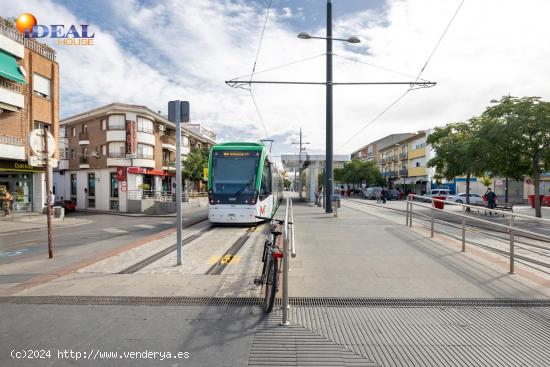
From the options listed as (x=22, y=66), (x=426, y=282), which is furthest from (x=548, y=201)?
(x=22, y=66)

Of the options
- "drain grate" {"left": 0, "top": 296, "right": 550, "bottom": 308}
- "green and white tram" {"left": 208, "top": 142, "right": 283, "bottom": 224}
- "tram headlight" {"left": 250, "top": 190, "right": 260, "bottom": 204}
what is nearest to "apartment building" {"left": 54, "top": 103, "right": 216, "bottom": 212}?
"green and white tram" {"left": 208, "top": 142, "right": 283, "bottom": 224}

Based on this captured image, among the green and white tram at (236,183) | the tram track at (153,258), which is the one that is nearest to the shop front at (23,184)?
the green and white tram at (236,183)

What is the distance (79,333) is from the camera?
379 cm

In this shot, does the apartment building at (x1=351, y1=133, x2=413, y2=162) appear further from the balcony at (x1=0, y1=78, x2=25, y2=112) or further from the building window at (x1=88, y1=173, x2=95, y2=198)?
the balcony at (x1=0, y1=78, x2=25, y2=112)

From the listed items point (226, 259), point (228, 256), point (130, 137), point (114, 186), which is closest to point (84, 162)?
point (114, 186)

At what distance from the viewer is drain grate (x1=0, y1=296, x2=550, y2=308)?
466cm

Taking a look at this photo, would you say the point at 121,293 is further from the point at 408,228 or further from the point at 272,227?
the point at 408,228

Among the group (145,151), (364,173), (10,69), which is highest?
(10,69)

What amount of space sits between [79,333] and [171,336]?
3.48 ft

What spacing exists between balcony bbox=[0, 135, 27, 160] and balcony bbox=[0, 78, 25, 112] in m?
1.82

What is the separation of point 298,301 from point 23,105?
24.4 metres

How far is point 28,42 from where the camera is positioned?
2236cm

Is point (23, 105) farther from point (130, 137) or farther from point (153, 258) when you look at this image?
point (153, 258)

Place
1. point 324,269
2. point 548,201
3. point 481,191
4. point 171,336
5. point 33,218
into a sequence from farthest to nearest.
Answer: point 481,191 < point 548,201 < point 33,218 < point 324,269 < point 171,336
